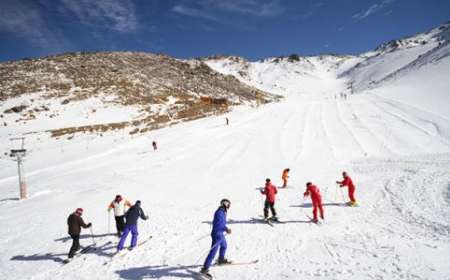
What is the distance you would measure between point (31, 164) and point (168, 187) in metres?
19.5

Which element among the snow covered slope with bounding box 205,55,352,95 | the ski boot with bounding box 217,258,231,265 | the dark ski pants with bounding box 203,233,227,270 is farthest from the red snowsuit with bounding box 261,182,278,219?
the snow covered slope with bounding box 205,55,352,95

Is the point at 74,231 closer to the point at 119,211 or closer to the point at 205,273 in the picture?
the point at 119,211

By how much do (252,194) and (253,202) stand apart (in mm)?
1322

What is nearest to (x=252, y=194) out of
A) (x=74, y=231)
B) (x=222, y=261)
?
(x=222, y=261)

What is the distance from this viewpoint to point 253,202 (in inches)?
544

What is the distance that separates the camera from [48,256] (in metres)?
10.2

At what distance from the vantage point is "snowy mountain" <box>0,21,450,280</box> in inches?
327

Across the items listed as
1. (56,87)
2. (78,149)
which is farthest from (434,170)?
(56,87)

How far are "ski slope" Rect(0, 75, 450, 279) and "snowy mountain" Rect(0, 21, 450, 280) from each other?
0.06 metres

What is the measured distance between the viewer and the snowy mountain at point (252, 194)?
27.3 feet

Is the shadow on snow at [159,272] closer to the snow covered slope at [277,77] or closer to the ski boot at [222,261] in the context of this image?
the ski boot at [222,261]

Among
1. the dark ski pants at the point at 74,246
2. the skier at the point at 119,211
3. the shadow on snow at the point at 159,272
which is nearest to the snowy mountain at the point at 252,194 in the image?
the shadow on snow at the point at 159,272

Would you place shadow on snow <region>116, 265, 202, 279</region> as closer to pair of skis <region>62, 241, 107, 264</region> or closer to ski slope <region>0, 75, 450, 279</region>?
ski slope <region>0, 75, 450, 279</region>

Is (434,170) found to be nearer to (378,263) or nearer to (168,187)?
(378,263)
